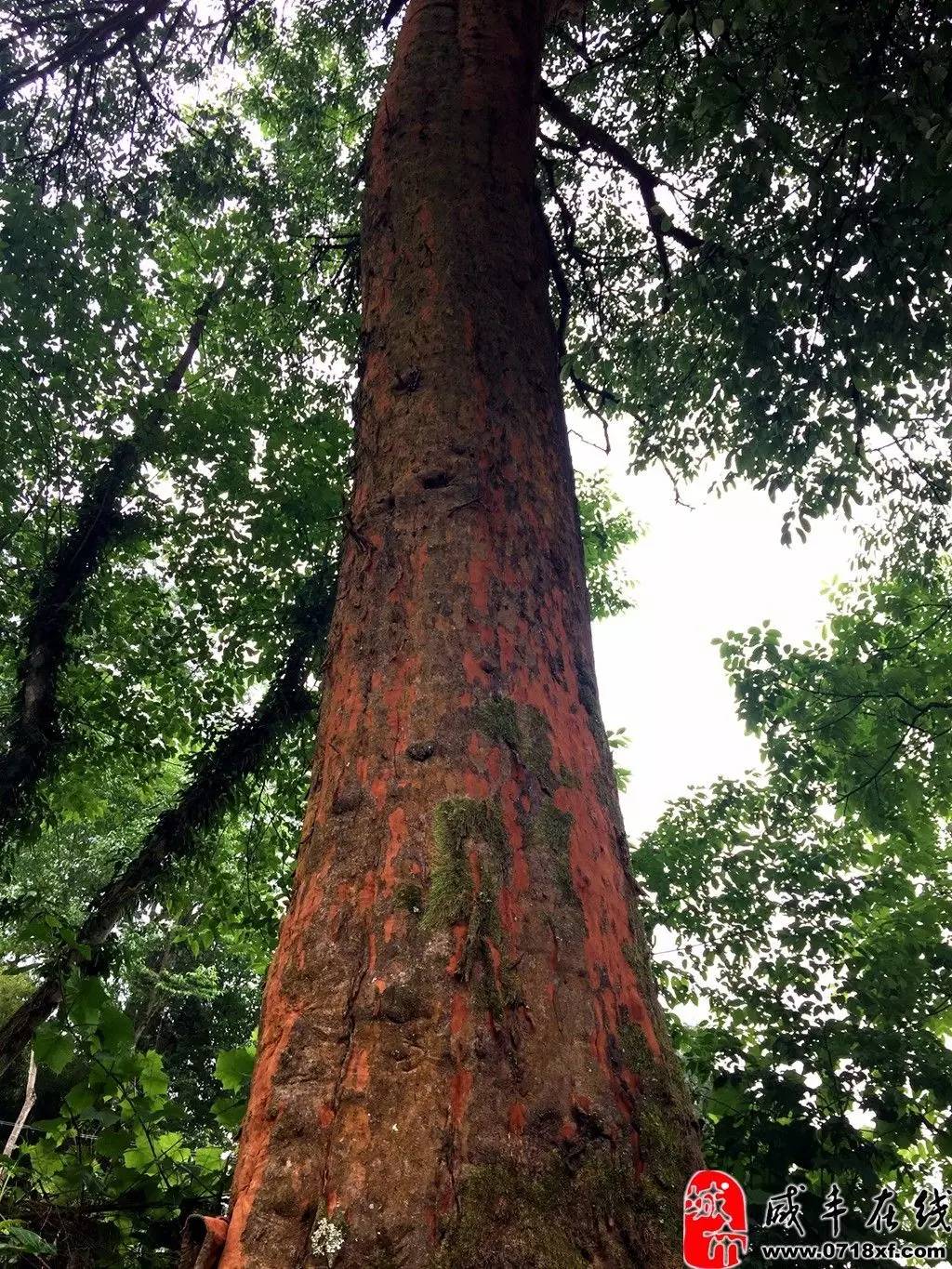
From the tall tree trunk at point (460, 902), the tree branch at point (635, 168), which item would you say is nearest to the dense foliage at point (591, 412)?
the tree branch at point (635, 168)

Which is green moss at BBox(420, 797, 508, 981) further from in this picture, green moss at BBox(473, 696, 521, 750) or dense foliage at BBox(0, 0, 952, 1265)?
dense foliage at BBox(0, 0, 952, 1265)

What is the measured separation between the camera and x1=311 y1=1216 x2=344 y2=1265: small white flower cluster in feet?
3.07

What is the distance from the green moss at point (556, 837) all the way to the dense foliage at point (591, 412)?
2.23 metres

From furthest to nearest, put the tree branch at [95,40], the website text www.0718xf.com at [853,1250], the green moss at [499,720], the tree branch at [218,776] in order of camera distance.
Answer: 1. the tree branch at [218,776]
2. the tree branch at [95,40]
3. the website text www.0718xf.com at [853,1250]
4. the green moss at [499,720]

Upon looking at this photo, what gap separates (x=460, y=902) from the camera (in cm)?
123

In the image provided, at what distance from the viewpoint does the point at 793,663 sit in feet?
21.4

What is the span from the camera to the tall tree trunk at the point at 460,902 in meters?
1.00

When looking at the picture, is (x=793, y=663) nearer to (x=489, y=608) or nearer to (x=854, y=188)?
(x=854, y=188)

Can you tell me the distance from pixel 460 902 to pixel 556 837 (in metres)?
0.24

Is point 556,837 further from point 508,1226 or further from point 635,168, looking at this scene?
point 635,168

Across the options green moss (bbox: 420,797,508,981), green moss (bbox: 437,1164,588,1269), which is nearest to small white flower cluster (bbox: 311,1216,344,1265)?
green moss (bbox: 437,1164,588,1269)

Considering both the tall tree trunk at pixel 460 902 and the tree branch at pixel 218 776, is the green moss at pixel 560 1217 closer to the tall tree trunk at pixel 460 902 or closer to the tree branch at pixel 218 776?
the tall tree trunk at pixel 460 902

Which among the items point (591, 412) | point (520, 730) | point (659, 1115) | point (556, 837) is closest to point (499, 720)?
point (520, 730)

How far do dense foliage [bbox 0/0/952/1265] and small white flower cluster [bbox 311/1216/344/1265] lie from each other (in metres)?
2.52
